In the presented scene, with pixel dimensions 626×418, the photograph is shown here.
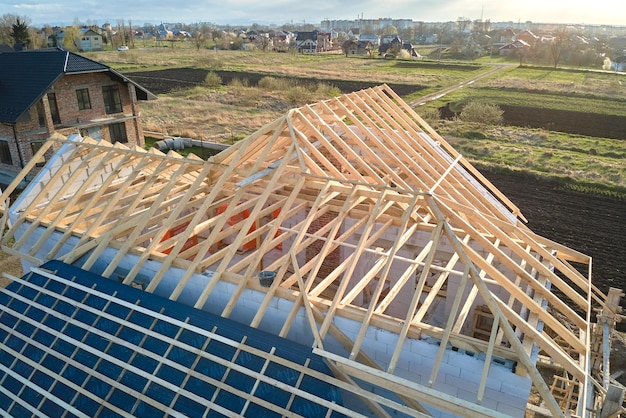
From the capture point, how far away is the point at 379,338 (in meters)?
7.25

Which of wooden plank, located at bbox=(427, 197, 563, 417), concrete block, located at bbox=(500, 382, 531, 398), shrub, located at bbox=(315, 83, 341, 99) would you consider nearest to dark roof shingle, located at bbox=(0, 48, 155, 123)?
wooden plank, located at bbox=(427, 197, 563, 417)

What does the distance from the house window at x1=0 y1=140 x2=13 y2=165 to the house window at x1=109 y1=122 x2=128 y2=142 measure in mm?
5543

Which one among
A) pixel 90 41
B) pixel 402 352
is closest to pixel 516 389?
pixel 402 352

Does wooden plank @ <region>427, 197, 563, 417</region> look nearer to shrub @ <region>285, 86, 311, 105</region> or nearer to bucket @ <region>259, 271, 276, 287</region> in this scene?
bucket @ <region>259, 271, 276, 287</region>

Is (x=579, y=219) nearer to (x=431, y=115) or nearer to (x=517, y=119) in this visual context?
(x=431, y=115)

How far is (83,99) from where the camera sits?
26.4 metres

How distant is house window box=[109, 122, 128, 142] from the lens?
91.8ft

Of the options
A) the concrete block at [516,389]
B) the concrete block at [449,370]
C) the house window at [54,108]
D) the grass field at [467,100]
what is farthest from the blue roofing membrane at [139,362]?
the grass field at [467,100]

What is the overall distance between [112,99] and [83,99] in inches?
70.7

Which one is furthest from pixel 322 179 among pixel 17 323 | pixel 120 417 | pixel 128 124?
pixel 128 124

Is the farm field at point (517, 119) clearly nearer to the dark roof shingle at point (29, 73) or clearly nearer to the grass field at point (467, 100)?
the grass field at point (467, 100)

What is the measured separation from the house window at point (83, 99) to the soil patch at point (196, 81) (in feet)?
90.6

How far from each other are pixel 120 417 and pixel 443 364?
16.8 ft

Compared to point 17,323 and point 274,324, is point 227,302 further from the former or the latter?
point 17,323
